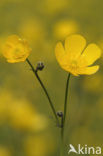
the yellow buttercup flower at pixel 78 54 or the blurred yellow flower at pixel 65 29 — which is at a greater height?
the yellow buttercup flower at pixel 78 54

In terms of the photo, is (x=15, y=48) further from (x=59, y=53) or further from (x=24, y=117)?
(x=24, y=117)

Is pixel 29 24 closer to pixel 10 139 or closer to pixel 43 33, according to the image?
pixel 43 33

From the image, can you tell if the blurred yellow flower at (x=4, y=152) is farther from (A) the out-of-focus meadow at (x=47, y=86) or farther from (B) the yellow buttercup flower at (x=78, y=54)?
(B) the yellow buttercup flower at (x=78, y=54)

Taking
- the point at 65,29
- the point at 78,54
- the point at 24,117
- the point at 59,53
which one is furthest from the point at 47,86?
the point at 59,53

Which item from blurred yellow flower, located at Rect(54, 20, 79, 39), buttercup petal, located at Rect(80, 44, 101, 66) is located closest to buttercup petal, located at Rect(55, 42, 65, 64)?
buttercup petal, located at Rect(80, 44, 101, 66)

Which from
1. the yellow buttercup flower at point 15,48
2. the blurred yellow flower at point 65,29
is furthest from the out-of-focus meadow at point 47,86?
the yellow buttercup flower at point 15,48

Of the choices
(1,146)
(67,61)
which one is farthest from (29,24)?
(67,61)

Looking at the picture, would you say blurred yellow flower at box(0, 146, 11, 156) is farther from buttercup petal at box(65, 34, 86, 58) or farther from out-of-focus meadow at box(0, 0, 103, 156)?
buttercup petal at box(65, 34, 86, 58)
